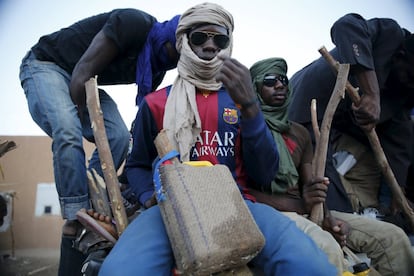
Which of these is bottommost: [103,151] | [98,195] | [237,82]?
[98,195]

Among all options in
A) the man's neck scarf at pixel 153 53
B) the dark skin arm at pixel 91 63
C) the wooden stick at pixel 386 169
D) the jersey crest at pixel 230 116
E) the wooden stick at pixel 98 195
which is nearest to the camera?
the jersey crest at pixel 230 116

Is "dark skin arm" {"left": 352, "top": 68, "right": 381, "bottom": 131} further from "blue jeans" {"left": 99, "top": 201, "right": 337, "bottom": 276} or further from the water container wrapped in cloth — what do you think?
the water container wrapped in cloth

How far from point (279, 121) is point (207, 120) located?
2.12 feet

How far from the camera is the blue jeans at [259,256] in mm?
1356

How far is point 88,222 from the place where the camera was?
6.30ft

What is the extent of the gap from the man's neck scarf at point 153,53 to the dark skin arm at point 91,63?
0.64ft

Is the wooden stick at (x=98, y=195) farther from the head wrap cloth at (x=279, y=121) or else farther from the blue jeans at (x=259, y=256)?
the head wrap cloth at (x=279, y=121)

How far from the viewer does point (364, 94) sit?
276 cm

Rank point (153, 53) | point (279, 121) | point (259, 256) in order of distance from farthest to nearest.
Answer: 1. point (153, 53)
2. point (279, 121)
3. point (259, 256)

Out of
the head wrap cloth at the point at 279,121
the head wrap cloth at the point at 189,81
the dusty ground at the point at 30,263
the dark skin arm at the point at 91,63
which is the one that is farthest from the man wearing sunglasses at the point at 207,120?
the dusty ground at the point at 30,263

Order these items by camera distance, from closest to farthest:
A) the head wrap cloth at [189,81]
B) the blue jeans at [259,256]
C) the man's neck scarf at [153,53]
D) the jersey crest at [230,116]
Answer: the blue jeans at [259,256] < the head wrap cloth at [189,81] < the jersey crest at [230,116] < the man's neck scarf at [153,53]

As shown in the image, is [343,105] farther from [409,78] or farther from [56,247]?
[56,247]

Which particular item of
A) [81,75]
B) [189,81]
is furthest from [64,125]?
[189,81]

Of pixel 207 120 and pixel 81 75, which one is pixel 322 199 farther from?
pixel 81 75
